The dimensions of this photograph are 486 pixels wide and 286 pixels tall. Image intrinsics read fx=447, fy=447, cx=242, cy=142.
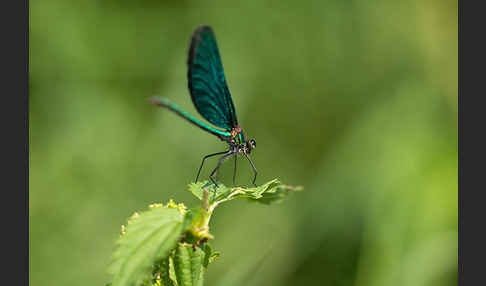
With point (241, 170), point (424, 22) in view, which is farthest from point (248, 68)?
point (424, 22)

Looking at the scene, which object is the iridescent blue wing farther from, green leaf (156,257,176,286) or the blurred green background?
the blurred green background

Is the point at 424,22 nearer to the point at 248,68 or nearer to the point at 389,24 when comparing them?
the point at 389,24

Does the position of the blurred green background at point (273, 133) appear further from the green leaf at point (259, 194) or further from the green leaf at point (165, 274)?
the green leaf at point (165, 274)

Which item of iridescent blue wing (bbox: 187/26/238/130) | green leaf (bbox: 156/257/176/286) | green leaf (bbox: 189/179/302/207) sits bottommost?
green leaf (bbox: 156/257/176/286)

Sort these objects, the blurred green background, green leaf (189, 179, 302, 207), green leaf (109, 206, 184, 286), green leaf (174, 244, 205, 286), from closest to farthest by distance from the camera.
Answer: green leaf (109, 206, 184, 286) < green leaf (174, 244, 205, 286) < green leaf (189, 179, 302, 207) < the blurred green background

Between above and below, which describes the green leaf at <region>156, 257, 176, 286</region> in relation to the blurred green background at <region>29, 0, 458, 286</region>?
below

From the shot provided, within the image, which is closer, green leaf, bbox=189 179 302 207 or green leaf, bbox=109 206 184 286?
green leaf, bbox=109 206 184 286

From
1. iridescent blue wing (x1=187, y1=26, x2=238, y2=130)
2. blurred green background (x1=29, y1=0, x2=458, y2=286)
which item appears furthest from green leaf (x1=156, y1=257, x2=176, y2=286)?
blurred green background (x1=29, y1=0, x2=458, y2=286)
